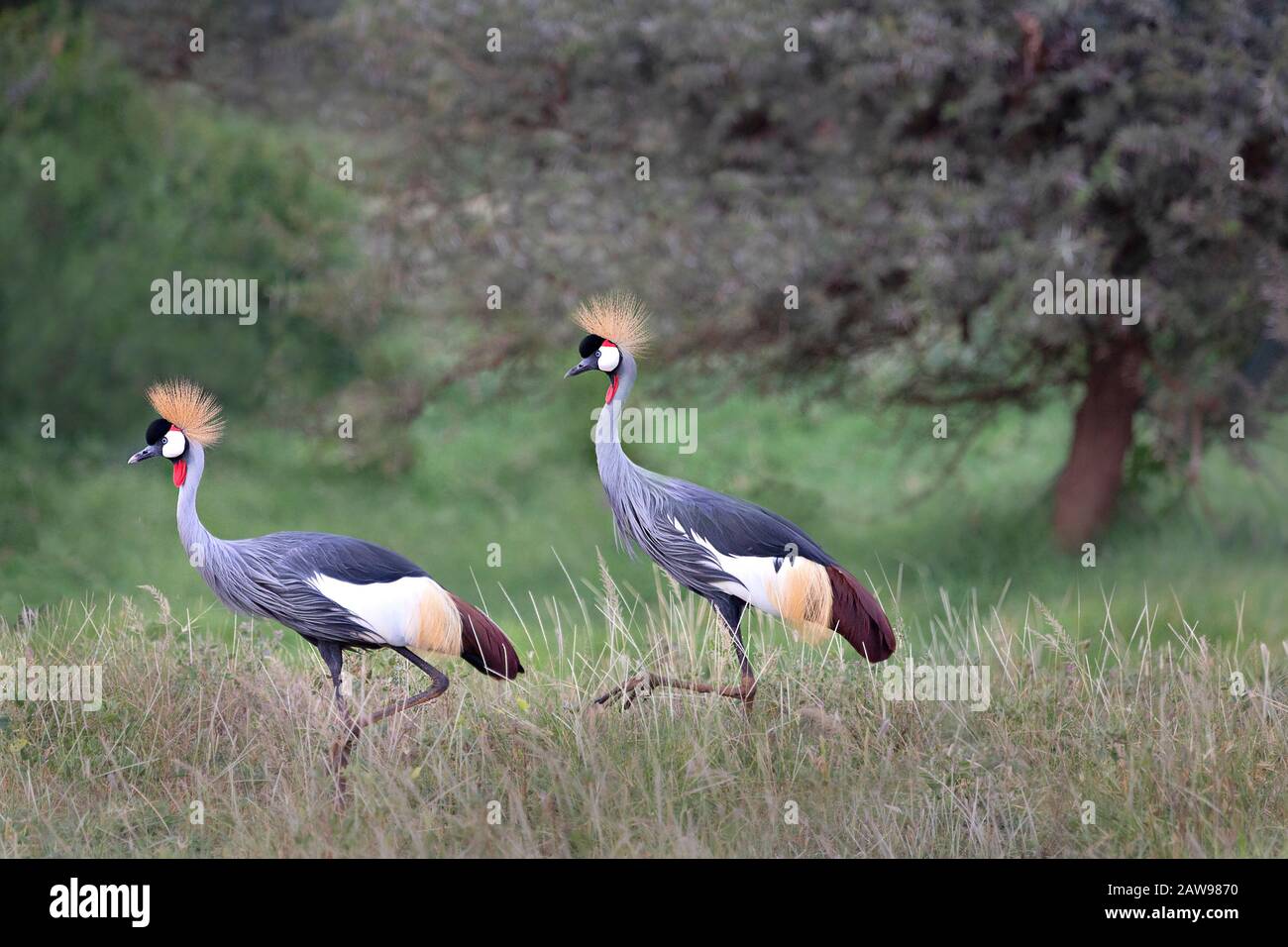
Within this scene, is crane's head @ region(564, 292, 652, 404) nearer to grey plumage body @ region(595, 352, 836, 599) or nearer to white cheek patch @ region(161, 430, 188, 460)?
grey plumage body @ region(595, 352, 836, 599)

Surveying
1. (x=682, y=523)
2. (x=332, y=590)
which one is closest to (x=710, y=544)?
(x=682, y=523)

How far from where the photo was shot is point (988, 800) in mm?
4566

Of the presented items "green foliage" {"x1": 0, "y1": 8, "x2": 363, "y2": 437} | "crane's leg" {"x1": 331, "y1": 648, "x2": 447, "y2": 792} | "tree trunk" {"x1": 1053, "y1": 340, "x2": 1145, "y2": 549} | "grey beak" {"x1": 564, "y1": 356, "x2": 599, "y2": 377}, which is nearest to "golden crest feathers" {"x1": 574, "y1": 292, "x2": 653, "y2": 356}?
"grey beak" {"x1": 564, "y1": 356, "x2": 599, "y2": 377}

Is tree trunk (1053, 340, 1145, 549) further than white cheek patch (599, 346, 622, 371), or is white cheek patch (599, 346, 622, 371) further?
tree trunk (1053, 340, 1145, 549)

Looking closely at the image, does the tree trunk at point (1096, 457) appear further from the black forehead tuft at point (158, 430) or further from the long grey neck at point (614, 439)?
the black forehead tuft at point (158, 430)

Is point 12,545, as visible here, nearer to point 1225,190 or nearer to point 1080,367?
point 1080,367

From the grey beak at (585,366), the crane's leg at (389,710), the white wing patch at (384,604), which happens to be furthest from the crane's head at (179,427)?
the grey beak at (585,366)

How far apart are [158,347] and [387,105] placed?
260cm

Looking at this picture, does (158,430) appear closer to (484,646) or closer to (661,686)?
(484,646)

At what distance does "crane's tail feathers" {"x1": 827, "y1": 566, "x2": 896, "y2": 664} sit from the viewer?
4.52m

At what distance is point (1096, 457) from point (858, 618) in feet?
16.5

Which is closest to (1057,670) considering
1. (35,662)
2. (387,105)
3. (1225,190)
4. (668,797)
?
(668,797)

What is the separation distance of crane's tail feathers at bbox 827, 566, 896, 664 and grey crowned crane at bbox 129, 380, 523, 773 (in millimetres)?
1028

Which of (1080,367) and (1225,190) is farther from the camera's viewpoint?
(1080,367)
